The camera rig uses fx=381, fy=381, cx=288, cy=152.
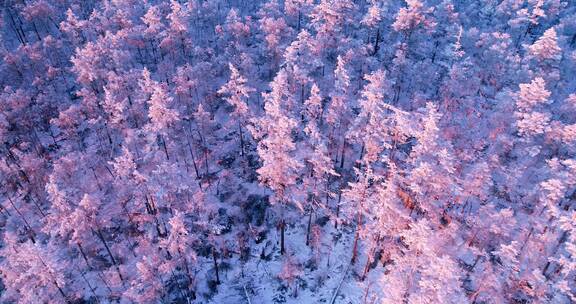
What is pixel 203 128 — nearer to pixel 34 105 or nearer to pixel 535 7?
pixel 34 105

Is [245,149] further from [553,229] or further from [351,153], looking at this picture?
[553,229]

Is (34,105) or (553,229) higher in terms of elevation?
(34,105)

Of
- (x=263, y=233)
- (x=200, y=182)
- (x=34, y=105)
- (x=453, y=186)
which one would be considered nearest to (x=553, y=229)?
(x=453, y=186)

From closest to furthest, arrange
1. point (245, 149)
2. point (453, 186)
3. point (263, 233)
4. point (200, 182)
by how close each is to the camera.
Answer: point (453, 186), point (263, 233), point (200, 182), point (245, 149)

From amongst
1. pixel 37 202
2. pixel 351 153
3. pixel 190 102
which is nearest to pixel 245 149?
pixel 190 102

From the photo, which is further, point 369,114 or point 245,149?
point 245,149

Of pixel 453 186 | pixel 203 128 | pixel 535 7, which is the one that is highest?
pixel 535 7

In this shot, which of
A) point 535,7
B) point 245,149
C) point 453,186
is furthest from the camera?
point 535,7
